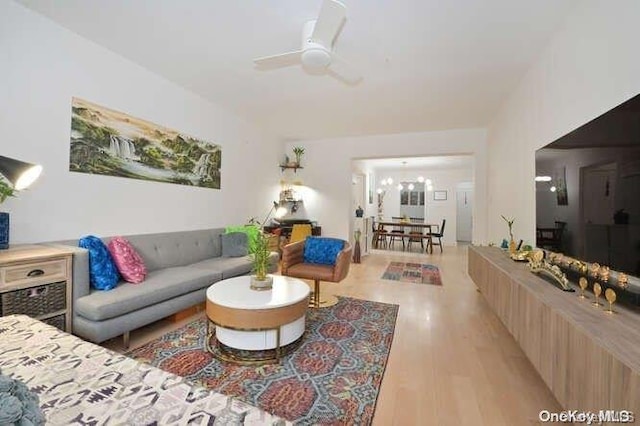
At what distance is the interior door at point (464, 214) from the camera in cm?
976

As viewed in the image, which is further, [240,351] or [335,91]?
[335,91]

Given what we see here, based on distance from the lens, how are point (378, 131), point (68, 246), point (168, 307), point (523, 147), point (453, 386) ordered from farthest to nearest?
point (378, 131)
point (523, 147)
point (168, 307)
point (68, 246)
point (453, 386)

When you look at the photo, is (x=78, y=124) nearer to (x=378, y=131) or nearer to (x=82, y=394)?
(x=82, y=394)

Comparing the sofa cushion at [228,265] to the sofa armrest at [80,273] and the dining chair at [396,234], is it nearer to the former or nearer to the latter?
the sofa armrest at [80,273]

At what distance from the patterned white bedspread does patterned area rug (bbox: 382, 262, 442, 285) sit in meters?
4.06

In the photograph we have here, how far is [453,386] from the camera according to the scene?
73.6 inches

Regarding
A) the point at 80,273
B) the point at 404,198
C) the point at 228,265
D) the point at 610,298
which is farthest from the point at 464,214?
the point at 80,273

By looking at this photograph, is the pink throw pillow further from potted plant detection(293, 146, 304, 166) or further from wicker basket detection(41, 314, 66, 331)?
potted plant detection(293, 146, 304, 166)

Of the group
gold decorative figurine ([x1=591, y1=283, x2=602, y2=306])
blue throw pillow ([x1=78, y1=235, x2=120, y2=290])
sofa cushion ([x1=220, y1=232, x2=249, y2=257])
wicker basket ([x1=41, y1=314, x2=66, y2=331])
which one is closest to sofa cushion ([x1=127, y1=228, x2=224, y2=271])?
sofa cushion ([x1=220, y1=232, x2=249, y2=257])

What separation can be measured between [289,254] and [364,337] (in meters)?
1.28

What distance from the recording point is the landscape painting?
2641 millimetres

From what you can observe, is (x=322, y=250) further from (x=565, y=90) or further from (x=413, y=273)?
(x=565, y=90)

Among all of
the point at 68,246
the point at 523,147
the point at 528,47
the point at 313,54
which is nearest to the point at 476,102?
the point at 523,147

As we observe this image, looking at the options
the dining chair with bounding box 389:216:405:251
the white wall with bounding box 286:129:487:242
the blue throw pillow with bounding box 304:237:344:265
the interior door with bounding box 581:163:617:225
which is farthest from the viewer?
the dining chair with bounding box 389:216:405:251
